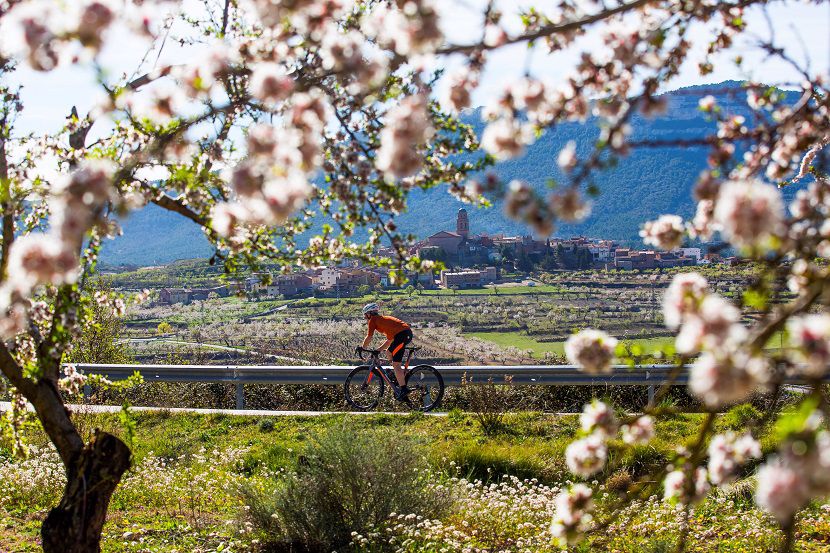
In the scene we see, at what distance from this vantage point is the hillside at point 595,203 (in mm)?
127125

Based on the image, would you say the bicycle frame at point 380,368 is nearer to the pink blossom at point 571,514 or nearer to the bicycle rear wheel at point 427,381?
the bicycle rear wheel at point 427,381

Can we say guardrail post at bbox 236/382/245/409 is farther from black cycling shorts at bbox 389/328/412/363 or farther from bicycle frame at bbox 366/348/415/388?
black cycling shorts at bbox 389/328/412/363

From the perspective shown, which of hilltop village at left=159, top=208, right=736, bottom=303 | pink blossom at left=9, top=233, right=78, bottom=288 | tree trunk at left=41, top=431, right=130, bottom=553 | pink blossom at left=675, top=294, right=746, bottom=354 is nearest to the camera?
pink blossom at left=675, top=294, right=746, bottom=354

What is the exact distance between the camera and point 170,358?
16625 mm

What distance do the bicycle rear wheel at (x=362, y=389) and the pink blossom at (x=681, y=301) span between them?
9.51 m

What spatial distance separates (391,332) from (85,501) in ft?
22.9

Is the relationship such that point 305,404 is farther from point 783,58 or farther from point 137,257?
point 137,257

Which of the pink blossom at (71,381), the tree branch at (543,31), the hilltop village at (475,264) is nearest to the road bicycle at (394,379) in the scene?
the pink blossom at (71,381)

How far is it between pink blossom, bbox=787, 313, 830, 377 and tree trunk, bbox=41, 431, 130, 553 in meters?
→ 3.81

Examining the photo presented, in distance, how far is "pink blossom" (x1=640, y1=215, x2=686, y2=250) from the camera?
3.08m

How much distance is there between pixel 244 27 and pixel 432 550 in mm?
3788

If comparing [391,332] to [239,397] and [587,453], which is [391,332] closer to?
[239,397]

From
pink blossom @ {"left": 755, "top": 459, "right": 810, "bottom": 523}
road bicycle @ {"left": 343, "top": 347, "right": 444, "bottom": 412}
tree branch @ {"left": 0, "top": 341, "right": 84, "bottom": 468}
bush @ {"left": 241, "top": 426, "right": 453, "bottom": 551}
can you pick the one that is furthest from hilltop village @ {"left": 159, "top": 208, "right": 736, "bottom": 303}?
pink blossom @ {"left": 755, "top": 459, "right": 810, "bottom": 523}

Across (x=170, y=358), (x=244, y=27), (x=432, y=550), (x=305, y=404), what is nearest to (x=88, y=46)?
(x=244, y=27)
